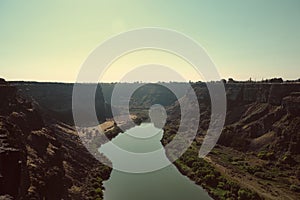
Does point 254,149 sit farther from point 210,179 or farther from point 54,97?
point 54,97

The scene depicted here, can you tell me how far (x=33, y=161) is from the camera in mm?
31938

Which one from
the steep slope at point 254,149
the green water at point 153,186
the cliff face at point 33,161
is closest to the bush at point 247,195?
the steep slope at point 254,149

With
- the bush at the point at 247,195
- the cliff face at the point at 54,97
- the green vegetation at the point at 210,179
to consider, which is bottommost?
the bush at the point at 247,195

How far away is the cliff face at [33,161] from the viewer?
19.6 meters

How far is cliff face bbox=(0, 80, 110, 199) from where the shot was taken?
773 inches

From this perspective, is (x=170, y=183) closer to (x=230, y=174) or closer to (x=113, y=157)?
(x=230, y=174)

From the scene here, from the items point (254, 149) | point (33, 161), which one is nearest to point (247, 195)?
point (33, 161)

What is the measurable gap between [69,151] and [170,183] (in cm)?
1693

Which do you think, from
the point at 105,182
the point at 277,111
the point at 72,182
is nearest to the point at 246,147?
the point at 277,111

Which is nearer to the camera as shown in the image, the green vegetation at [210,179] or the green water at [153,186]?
the green vegetation at [210,179]

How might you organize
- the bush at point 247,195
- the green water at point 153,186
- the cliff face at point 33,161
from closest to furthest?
the cliff face at point 33,161, the bush at point 247,195, the green water at point 153,186

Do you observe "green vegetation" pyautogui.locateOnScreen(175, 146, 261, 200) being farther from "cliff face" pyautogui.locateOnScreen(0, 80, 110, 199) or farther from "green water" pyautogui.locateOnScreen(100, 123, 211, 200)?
"cliff face" pyautogui.locateOnScreen(0, 80, 110, 199)

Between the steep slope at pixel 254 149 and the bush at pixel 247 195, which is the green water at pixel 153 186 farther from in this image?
the bush at pixel 247 195

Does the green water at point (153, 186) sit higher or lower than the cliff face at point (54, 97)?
lower
